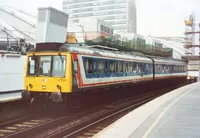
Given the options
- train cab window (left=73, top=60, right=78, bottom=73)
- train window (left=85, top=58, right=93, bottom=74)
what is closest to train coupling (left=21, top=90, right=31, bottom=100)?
train cab window (left=73, top=60, right=78, bottom=73)

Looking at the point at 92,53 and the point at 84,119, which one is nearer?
the point at 84,119

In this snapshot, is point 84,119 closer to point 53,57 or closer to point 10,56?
point 53,57

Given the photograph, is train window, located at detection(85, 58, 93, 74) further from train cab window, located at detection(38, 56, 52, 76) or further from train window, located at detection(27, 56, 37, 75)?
train window, located at detection(27, 56, 37, 75)

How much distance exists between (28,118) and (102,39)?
64.8 feet

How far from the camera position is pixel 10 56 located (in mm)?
15133

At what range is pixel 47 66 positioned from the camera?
570 inches

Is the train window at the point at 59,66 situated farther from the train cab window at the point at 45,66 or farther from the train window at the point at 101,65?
the train window at the point at 101,65

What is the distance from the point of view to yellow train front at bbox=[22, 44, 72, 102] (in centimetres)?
1381

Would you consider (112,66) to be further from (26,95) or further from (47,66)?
(26,95)

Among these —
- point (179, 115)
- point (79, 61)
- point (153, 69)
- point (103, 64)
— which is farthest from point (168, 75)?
point (179, 115)

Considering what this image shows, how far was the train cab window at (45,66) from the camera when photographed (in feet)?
47.2

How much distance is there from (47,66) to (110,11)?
151m

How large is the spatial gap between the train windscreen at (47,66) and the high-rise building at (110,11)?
14230 centimetres

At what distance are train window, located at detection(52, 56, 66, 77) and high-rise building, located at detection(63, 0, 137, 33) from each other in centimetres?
14285
